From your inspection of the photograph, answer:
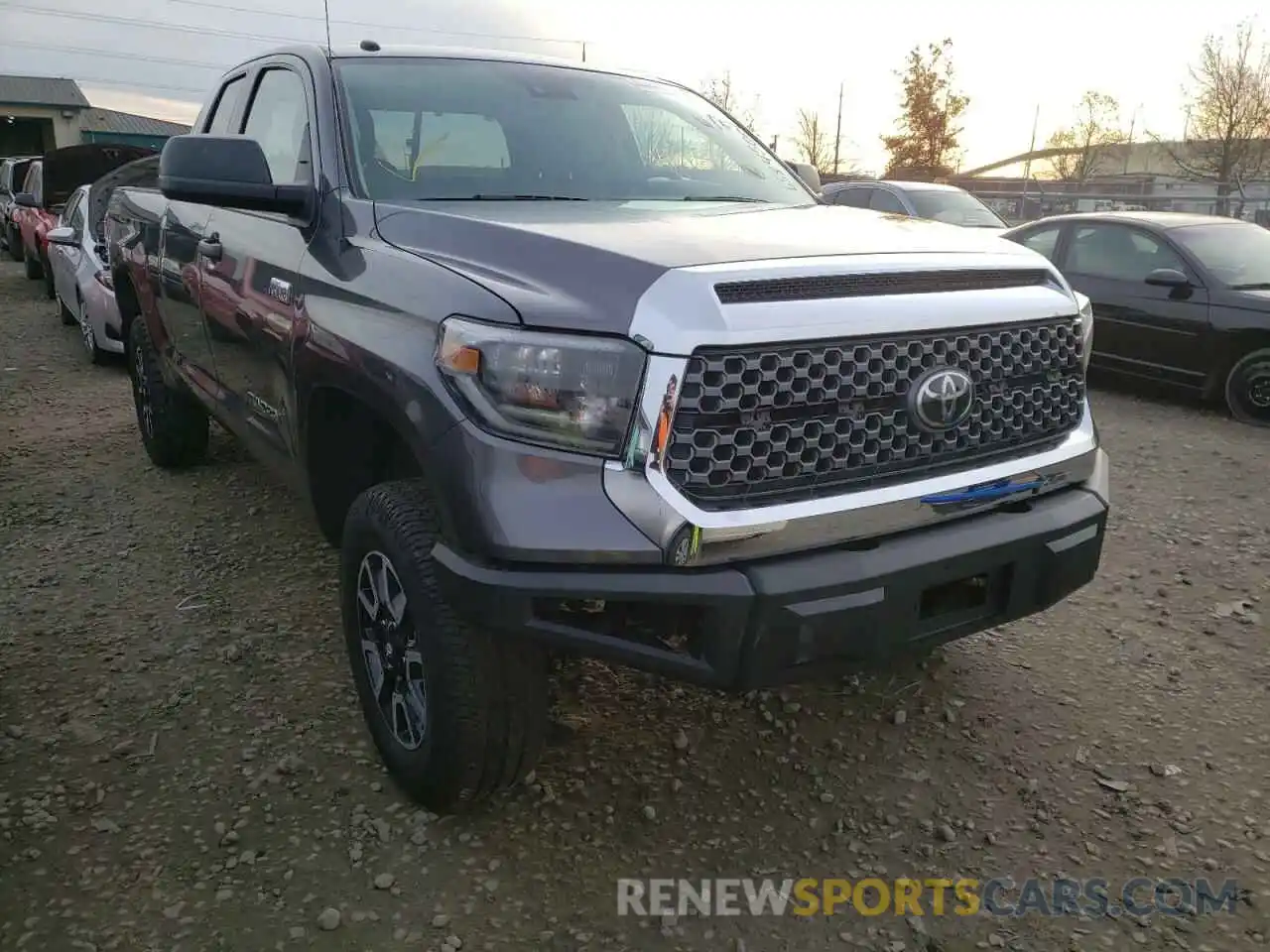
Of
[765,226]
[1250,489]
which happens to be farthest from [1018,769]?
[1250,489]

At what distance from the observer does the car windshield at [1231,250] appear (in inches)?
286

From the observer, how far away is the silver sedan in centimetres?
812

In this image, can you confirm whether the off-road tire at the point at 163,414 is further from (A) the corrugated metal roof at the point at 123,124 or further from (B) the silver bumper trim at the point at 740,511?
(A) the corrugated metal roof at the point at 123,124

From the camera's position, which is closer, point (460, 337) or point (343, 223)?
point (460, 337)

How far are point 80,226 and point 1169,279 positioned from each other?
9.10 metres

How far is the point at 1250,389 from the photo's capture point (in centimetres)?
699

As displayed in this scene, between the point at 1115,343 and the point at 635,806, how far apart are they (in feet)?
21.6

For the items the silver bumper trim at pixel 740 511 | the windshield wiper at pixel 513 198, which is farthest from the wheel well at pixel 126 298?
the silver bumper trim at pixel 740 511

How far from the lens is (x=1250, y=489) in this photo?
5.44 meters

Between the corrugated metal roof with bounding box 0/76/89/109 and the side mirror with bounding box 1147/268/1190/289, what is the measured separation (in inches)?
2077

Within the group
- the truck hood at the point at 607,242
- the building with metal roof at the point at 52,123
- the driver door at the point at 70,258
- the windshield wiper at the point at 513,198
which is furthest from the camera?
the building with metal roof at the point at 52,123

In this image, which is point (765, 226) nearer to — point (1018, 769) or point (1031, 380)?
point (1031, 380)

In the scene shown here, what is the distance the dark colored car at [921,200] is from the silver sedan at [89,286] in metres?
7.15

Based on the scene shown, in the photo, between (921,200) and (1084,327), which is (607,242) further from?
(921,200)
